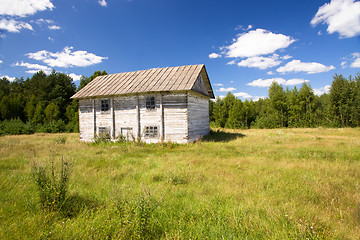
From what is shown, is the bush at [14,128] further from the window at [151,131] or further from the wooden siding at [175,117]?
the wooden siding at [175,117]

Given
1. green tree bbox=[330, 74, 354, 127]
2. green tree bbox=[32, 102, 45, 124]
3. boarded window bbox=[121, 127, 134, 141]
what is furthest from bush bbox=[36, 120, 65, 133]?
green tree bbox=[330, 74, 354, 127]

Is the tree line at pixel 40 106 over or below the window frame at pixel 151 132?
over

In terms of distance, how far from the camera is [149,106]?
14742 millimetres

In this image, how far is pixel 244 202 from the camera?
12.9 ft

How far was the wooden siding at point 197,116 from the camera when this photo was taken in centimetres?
1433

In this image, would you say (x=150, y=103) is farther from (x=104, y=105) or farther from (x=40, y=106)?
(x=40, y=106)

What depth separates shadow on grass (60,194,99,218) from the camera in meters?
3.45

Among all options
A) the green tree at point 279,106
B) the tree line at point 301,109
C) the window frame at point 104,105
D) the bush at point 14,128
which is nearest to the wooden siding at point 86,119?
the window frame at point 104,105

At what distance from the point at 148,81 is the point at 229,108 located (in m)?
28.0

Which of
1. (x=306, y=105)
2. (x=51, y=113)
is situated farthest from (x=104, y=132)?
(x=306, y=105)

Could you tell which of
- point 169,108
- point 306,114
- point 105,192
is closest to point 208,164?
point 105,192

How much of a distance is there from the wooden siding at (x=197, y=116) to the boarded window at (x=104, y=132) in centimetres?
819

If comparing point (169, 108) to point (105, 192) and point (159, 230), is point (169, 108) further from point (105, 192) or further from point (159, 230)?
point (159, 230)

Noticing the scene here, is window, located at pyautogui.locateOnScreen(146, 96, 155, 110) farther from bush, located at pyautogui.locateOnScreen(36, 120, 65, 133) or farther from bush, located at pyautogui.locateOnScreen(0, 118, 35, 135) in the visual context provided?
bush, located at pyautogui.locateOnScreen(0, 118, 35, 135)
